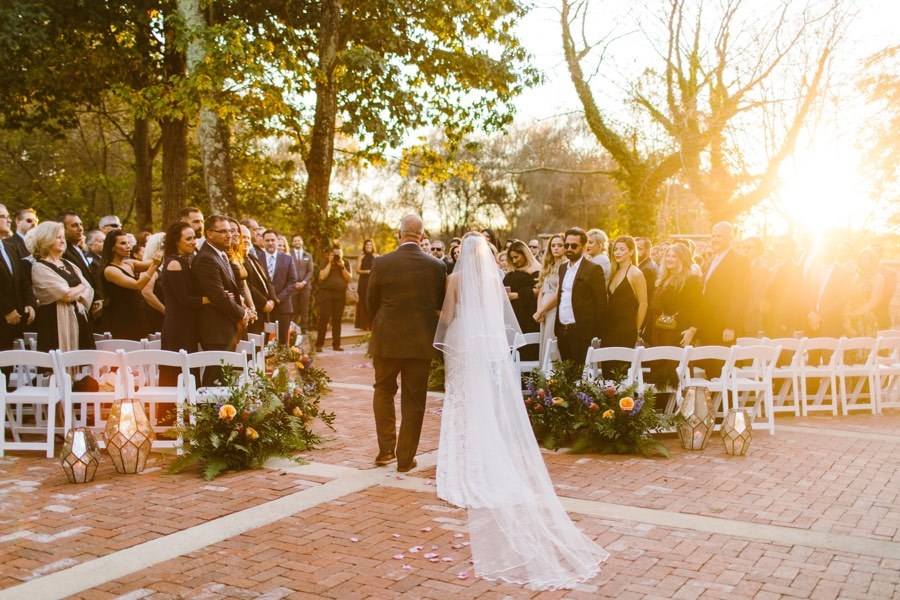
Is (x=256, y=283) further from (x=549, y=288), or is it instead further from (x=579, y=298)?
(x=579, y=298)

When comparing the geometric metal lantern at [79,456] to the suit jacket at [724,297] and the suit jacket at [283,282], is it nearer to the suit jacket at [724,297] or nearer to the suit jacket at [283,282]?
the suit jacket at [724,297]

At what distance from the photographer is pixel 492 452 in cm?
589

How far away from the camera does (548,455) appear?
23.8 ft

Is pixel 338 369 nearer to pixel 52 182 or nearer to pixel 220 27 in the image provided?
pixel 220 27

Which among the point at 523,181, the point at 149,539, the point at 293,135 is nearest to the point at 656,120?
the point at 293,135

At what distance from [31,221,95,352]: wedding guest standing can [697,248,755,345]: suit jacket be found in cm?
667

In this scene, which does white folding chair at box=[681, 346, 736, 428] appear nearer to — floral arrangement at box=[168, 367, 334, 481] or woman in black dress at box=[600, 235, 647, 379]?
woman in black dress at box=[600, 235, 647, 379]

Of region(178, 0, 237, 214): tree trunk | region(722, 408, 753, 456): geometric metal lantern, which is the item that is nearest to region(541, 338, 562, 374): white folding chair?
region(722, 408, 753, 456): geometric metal lantern

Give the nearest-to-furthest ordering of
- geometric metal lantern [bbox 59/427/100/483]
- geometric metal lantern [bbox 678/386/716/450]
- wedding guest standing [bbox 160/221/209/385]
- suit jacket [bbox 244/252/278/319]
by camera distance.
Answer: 1. geometric metal lantern [bbox 59/427/100/483]
2. geometric metal lantern [bbox 678/386/716/450]
3. wedding guest standing [bbox 160/221/209/385]
4. suit jacket [bbox 244/252/278/319]

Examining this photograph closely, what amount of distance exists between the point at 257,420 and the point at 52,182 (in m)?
27.2

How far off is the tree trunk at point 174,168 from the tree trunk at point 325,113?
10.4ft

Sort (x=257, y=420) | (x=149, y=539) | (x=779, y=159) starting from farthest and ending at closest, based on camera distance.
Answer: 1. (x=779, y=159)
2. (x=257, y=420)
3. (x=149, y=539)

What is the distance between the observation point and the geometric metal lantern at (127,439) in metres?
6.41

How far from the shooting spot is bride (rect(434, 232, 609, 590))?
15.0 feet
